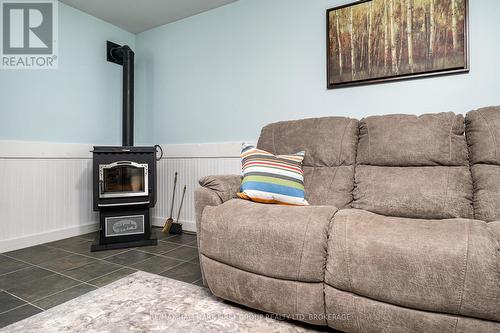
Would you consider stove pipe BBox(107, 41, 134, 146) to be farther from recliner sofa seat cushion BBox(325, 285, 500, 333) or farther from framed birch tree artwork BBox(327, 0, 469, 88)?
recliner sofa seat cushion BBox(325, 285, 500, 333)

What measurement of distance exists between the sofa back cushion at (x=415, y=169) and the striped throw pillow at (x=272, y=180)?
1.21 ft

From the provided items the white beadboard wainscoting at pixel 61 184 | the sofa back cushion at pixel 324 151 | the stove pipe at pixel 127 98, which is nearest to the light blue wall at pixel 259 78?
the white beadboard wainscoting at pixel 61 184

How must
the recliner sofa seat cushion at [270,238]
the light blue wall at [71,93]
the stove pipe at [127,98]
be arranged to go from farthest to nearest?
1. the stove pipe at [127,98]
2. the light blue wall at [71,93]
3. the recliner sofa seat cushion at [270,238]

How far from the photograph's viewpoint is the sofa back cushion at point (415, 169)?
1.50m

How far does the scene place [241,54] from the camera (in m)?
2.83

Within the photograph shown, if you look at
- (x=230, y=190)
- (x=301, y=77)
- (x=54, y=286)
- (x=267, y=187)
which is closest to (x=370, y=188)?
(x=267, y=187)

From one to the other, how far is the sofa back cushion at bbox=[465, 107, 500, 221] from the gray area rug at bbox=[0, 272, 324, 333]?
1.04 meters

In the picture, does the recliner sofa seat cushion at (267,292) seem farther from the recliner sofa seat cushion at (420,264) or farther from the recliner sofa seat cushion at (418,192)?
the recliner sofa seat cushion at (418,192)

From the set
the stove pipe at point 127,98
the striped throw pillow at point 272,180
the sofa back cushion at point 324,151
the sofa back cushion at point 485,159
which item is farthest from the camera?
the stove pipe at point 127,98

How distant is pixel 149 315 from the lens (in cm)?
139

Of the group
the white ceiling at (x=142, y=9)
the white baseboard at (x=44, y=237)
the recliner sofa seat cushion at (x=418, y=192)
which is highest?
the white ceiling at (x=142, y=9)

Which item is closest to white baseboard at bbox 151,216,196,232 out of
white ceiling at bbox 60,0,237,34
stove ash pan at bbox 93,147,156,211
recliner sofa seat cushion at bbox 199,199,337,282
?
stove ash pan at bbox 93,147,156,211

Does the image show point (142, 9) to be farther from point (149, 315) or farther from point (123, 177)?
point (149, 315)

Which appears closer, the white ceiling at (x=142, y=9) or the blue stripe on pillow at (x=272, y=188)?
the blue stripe on pillow at (x=272, y=188)
